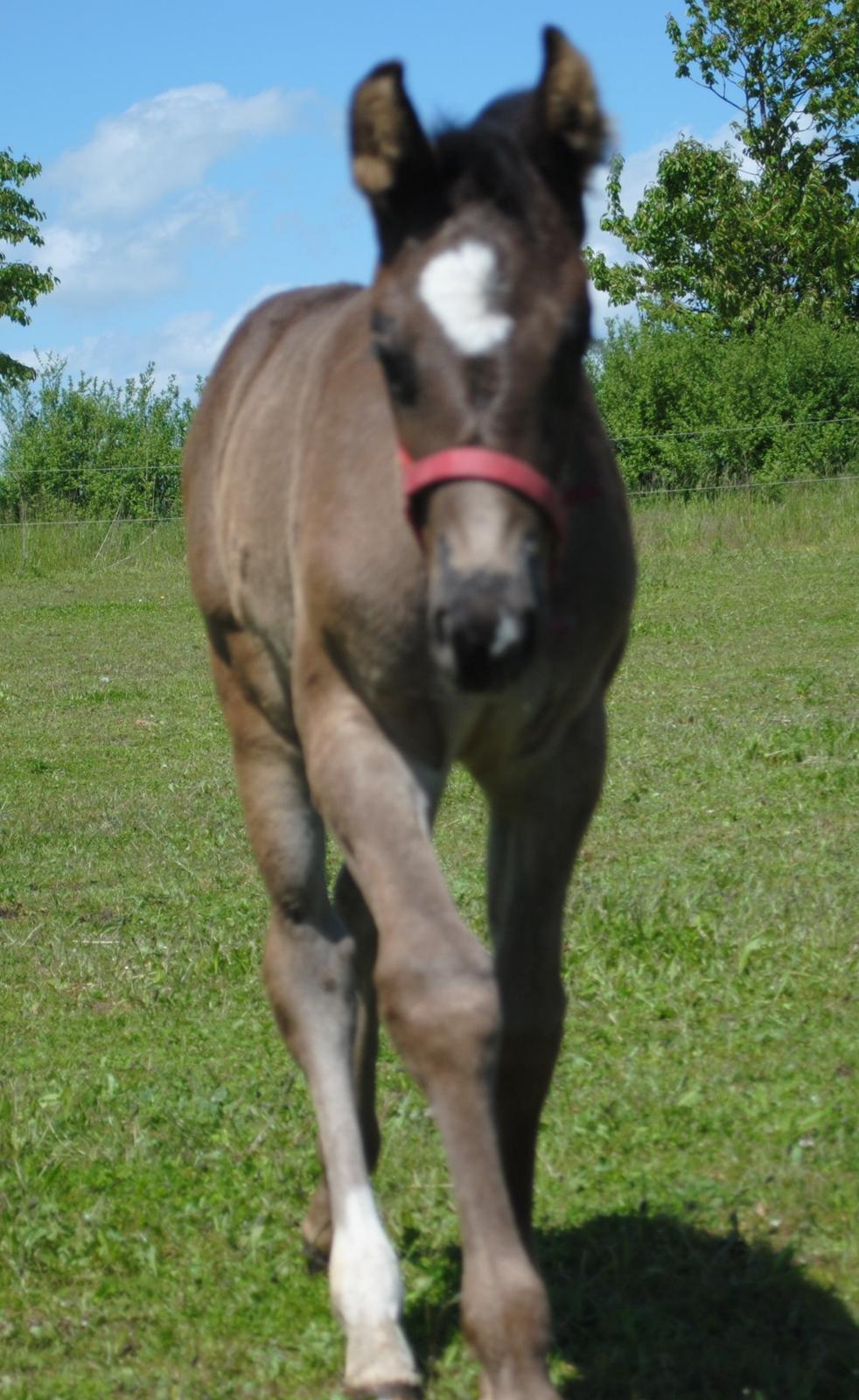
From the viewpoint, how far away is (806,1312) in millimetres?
3365

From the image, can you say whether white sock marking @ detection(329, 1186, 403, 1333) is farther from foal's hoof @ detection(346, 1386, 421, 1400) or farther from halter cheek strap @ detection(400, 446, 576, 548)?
halter cheek strap @ detection(400, 446, 576, 548)

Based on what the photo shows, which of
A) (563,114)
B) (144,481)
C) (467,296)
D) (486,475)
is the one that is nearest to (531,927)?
(486,475)

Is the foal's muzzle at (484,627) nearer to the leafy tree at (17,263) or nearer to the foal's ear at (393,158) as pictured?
the foal's ear at (393,158)

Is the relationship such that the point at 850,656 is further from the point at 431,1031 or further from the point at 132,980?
the point at 431,1031

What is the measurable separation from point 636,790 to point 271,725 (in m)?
4.57

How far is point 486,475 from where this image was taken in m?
2.67

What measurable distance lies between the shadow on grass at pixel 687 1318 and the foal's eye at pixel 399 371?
1.85 metres

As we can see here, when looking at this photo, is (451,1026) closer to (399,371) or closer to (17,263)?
(399,371)

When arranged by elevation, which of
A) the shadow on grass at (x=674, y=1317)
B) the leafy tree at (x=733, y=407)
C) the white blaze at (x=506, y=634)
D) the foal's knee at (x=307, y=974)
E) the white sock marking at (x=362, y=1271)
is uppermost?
Answer: the leafy tree at (x=733, y=407)

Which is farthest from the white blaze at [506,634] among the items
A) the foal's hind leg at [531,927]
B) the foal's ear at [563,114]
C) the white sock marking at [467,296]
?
the foal's ear at [563,114]

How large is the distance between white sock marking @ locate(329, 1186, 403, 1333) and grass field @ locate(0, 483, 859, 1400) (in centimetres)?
18

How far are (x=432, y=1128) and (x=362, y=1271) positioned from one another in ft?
3.80

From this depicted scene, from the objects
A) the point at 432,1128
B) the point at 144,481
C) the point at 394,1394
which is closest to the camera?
the point at 394,1394

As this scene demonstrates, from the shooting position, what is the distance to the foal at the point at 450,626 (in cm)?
267
